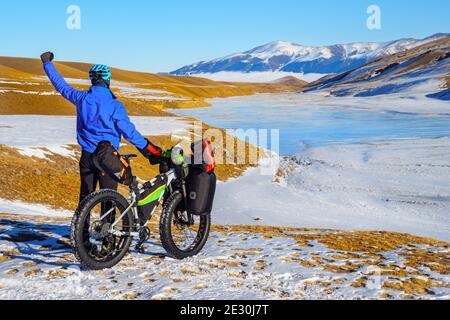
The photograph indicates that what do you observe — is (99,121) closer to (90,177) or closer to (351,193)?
(90,177)

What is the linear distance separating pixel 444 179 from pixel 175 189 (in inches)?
882

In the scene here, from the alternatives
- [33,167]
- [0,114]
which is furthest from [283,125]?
[33,167]

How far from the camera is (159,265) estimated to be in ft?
23.1

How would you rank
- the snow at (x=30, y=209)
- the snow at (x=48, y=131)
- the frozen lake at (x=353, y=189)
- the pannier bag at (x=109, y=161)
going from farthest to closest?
1. the snow at (x=48, y=131)
2. the frozen lake at (x=353, y=189)
3. the snow at (x=30, y=209)
4. the pannier bag at (x=109, y=161)

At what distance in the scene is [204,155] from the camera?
6875 millimetres

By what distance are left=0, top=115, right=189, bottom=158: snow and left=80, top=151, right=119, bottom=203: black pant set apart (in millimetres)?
17360

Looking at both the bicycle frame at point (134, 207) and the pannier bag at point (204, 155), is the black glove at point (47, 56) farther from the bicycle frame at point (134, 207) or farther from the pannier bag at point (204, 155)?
the pannier bag at point (204, 155)

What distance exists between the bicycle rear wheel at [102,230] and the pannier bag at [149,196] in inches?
9.3

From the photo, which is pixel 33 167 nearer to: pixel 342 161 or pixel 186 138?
pixel 186 138

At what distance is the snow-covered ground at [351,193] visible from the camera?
18438 millimetres

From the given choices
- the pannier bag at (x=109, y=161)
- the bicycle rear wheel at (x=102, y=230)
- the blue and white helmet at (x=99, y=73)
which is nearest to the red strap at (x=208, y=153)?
the pannier bag at (x=109, y=161)

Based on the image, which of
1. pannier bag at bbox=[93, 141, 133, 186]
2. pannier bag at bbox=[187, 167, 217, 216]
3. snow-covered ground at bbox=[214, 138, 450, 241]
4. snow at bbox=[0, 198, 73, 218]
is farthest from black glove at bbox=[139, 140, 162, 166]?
snow-covered ground at bbox=[214, 138, 450, 241]

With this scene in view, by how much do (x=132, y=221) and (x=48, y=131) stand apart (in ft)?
89.5

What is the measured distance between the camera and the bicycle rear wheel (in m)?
5.91
